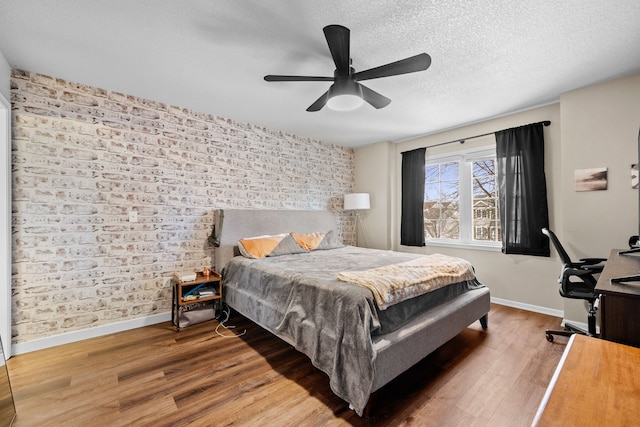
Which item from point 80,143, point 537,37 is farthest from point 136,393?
point 537,37

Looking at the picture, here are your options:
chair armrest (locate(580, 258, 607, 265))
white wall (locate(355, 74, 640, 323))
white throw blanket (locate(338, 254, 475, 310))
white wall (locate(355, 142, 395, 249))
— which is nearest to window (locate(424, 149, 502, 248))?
white wall (locate(355, 74, 640, 323))

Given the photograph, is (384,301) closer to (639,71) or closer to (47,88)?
(639,71)

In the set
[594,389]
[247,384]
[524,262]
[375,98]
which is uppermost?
[375,98]

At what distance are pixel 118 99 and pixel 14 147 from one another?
0.98 meters

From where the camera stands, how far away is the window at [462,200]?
3.79m

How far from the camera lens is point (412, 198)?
4.48 meters

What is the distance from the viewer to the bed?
64.2 inches

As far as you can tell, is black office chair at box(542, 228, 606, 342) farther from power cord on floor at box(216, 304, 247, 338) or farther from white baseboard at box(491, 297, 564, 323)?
power cord on floor at box(216, 304, 247, 338)

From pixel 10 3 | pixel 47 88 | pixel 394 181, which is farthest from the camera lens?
pixel 394 181

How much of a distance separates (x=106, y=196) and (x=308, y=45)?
98.9 inches

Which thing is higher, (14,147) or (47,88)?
(47,88)

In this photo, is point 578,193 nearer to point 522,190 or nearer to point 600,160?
point 600,160

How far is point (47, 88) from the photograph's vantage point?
2.51 metres

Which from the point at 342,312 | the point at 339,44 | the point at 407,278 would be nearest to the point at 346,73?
the point at 339,44
